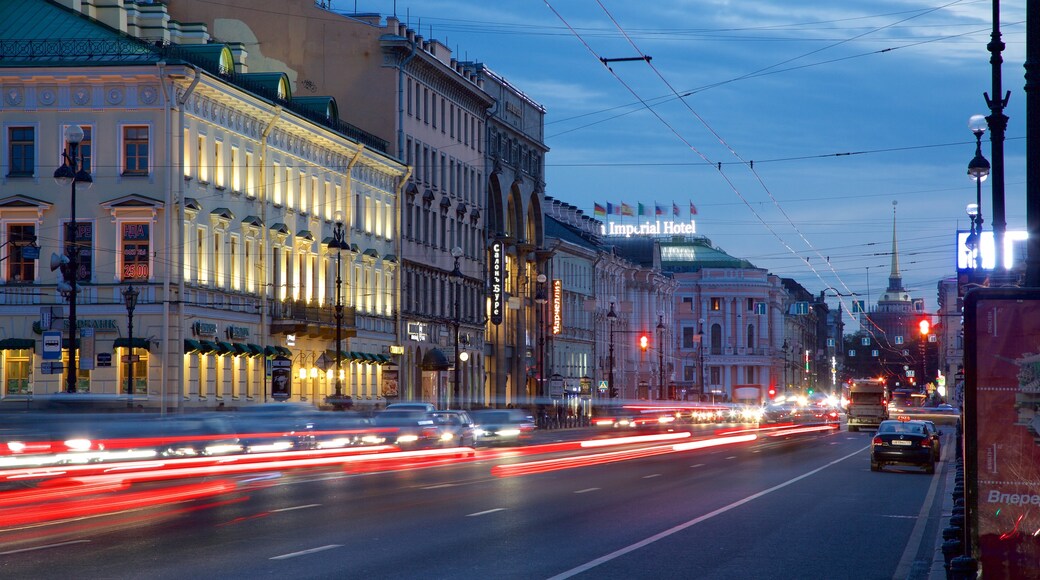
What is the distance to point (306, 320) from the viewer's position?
6125 centimetres

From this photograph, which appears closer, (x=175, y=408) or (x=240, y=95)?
(x=175, y=408)

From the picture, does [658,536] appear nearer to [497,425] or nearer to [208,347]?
[208,347]

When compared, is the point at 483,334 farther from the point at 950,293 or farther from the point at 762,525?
the point at 950,293

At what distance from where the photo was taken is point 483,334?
91.1m

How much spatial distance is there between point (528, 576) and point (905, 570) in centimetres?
465

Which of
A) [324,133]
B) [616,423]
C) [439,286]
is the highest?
[324,133]

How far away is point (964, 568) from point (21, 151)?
4533cm

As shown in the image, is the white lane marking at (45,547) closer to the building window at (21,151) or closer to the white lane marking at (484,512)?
the white lane marking at (484,512)

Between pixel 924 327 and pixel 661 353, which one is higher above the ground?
pixel 924 327

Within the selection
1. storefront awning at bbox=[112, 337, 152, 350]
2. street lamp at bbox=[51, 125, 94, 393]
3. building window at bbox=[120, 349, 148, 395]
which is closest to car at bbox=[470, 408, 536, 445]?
building window at bbox=[120, 349, 148, 395]

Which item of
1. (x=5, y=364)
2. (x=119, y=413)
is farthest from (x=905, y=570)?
(x=5, y=364)

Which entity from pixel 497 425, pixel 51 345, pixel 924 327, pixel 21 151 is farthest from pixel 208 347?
pixel 924 327

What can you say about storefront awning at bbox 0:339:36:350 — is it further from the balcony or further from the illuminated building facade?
the balcony

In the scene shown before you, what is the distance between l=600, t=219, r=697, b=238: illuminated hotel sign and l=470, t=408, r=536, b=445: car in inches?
3473
